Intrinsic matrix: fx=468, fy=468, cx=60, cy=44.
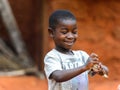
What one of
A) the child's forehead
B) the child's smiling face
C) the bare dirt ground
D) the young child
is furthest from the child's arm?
the bare dirt ground

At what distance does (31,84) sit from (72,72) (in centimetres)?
486

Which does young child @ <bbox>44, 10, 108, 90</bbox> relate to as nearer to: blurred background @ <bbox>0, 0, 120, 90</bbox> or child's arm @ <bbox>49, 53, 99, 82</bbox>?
child's arm @ <bbox>49, 53, 99, 82</bbox>

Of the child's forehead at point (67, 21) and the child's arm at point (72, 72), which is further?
the child's forehead at point (67, 21)

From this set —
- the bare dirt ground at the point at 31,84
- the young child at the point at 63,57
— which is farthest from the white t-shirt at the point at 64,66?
the bare dirt ground at the point at 31,84

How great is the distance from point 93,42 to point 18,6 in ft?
6.45

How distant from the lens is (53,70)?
125 inches

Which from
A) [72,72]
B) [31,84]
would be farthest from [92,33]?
[72,72]

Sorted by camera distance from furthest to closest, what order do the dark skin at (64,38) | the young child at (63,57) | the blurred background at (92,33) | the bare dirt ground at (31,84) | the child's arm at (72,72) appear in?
the blurred background at (92,33), the bare dirt ground at (31,84), the young child at (63,57), the dark skin at (64,38), the child's arm at (72,72)

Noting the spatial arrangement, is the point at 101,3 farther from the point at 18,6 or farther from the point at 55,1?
the point at 18,6

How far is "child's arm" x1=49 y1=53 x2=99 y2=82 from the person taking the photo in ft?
9.73

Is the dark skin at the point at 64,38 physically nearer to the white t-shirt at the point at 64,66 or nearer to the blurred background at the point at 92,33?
the white t-shirt at the point at 64,66

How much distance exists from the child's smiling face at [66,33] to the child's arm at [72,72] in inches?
8.9

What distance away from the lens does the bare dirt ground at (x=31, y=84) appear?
742 cm

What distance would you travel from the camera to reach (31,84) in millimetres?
7824
